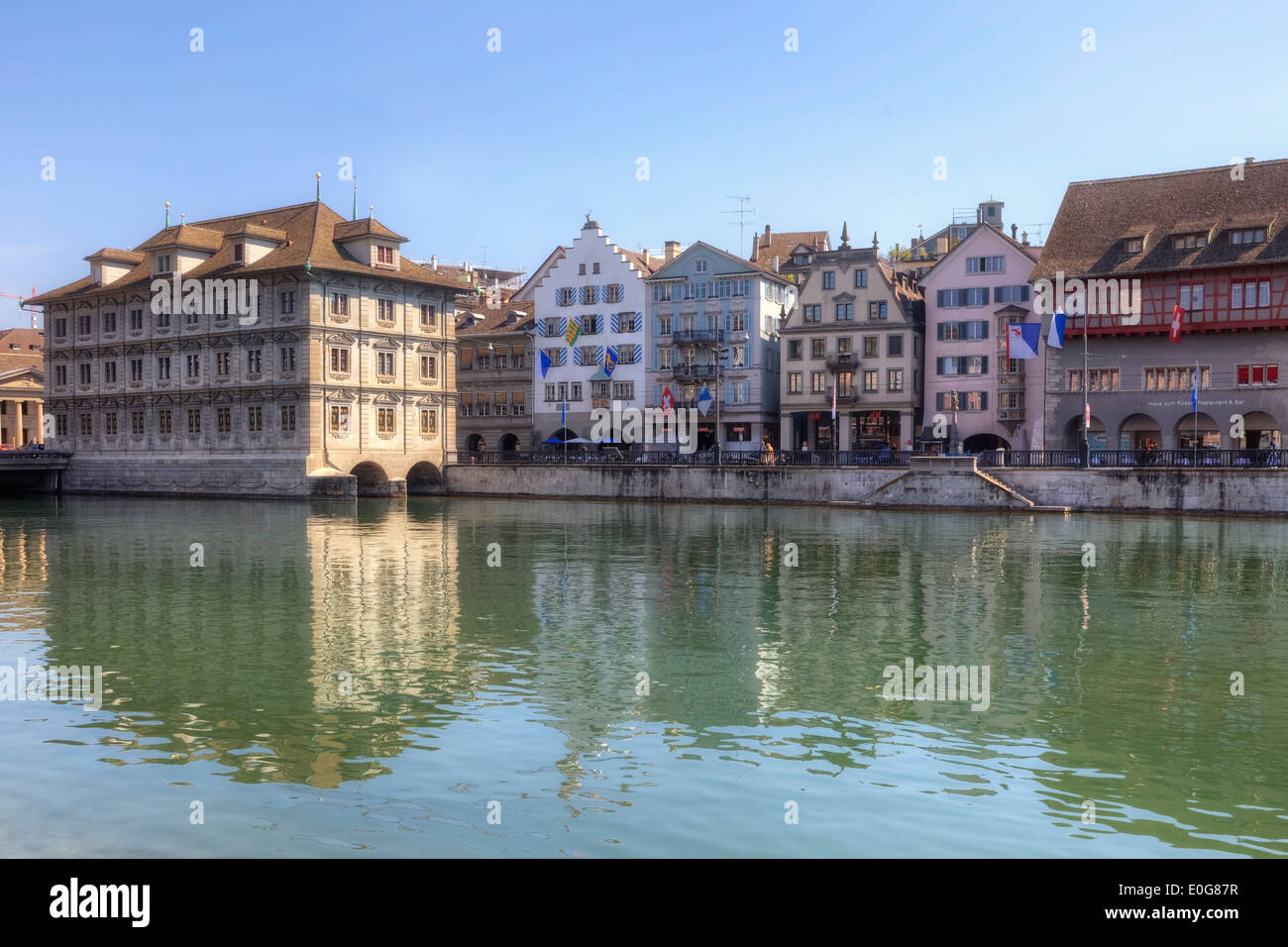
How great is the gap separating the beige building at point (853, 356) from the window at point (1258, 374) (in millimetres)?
19710

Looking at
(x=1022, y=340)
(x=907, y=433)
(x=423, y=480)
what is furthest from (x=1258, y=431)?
(x=423, y=480)

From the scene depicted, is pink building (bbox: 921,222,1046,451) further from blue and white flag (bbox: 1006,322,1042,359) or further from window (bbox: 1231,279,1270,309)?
blue and white flag (bbox: 1006,322,1042,359)

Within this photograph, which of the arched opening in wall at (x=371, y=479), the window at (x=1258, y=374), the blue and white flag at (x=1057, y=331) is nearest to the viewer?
the blue and white flag at (x=1057, y=331)

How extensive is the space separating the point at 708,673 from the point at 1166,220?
195 feet

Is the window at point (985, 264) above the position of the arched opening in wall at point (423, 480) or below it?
above

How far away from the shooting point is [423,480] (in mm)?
79312

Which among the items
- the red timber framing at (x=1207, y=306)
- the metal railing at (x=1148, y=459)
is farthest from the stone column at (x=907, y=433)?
the metal railing at (x=1148, y=459)

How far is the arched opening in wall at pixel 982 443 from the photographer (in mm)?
76375

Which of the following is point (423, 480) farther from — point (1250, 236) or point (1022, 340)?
point (1250, 236)

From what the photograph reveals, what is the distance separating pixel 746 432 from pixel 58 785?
242ft

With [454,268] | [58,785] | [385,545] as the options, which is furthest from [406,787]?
[454,268]

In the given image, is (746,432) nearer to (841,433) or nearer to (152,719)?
(841,433)

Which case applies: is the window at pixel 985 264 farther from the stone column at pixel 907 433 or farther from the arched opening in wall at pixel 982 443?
the arched opening in wall at pixel 982 443

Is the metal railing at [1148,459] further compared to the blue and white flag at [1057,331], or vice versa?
the blue and white flag at [1057,331]
